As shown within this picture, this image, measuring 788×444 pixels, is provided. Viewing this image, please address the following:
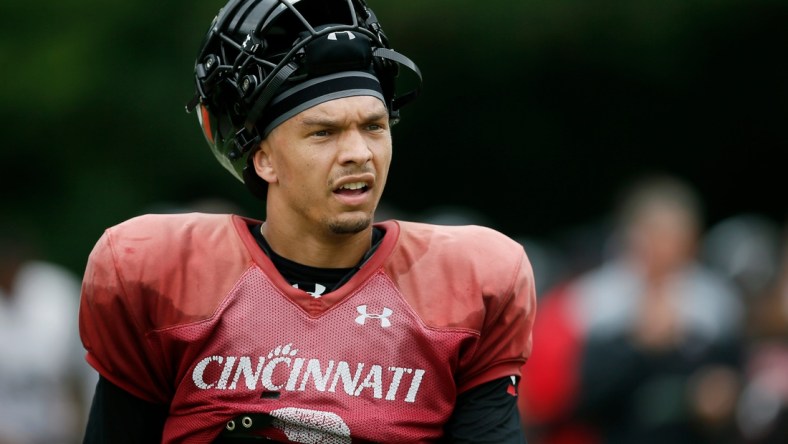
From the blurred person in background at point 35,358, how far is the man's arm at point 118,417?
395 centimetres

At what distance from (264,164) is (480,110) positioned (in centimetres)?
710

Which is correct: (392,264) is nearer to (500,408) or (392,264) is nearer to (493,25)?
(500,408)

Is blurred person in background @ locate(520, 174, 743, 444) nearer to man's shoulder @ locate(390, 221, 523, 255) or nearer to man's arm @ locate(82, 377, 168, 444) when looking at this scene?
man's shoulder @ locate(390, 221, 523, 255)

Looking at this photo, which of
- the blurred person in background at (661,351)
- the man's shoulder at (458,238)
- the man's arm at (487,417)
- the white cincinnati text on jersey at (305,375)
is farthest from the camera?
the blurred person in background at (661,351)

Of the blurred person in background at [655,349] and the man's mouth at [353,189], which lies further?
the blurred person in background at [655,349]

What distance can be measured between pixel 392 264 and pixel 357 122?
0.38 m

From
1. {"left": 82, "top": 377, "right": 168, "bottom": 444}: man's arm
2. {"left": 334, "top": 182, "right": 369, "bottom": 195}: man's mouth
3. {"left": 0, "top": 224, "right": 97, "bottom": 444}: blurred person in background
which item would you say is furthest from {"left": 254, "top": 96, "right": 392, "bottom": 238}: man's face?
{"left": 0, "top": 224, "right": 97, "bottom": 444}: blurred person in background

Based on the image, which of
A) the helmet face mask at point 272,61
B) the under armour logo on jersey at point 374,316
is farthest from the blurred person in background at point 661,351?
the under armour logo on jersey at point 374,316

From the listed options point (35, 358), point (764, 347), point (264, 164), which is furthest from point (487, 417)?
point (35, 358)

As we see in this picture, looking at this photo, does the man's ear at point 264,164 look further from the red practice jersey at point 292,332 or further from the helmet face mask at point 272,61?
the red practice jersey at point 292,332

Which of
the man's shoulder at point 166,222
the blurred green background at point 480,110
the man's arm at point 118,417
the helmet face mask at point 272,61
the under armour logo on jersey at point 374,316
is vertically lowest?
the man's arm at point 118,417

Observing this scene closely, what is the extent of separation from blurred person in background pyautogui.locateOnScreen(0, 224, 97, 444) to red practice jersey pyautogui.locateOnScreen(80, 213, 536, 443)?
407 cm

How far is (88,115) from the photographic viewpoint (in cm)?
1052

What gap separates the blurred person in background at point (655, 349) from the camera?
284 inches
